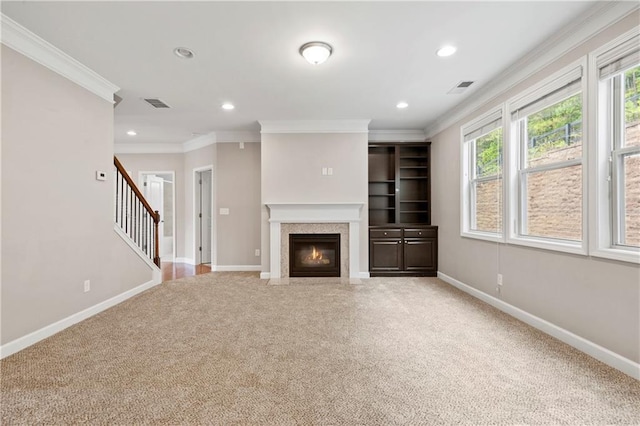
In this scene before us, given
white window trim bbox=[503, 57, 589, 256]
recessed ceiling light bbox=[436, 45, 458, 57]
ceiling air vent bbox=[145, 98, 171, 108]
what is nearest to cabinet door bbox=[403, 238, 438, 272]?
white window trim bbox=[503, 57, 589, 256]

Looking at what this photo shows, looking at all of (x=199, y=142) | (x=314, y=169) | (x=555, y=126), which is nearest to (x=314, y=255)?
(x=314, y=169)

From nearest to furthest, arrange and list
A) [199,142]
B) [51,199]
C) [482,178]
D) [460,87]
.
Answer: [51,199] < [460,87] < [482,178] < [199,142]

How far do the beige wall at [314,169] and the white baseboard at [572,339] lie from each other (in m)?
2.15

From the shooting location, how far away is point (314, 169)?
4.89m

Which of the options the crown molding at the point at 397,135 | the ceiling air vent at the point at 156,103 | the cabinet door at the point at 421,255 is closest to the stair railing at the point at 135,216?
the ceiling air vent at the point at 156,103

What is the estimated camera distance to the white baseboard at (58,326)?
2.26 meters

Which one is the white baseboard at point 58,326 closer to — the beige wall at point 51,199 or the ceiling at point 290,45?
the beige wall at point 51,199

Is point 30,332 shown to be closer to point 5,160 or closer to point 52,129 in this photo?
point 5,160

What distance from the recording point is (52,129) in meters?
2.66

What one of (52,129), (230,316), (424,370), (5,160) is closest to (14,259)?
(5,160)

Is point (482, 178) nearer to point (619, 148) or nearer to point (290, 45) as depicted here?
point (619, 148)

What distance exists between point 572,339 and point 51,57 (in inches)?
203

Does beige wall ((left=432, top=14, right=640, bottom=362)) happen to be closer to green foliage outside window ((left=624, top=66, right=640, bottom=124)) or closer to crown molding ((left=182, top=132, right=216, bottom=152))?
green foliage outside window ((left=624, top=66, right=640, bottom=124))

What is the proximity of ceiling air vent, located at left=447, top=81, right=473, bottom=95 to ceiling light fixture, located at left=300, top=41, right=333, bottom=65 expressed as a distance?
1769mm
